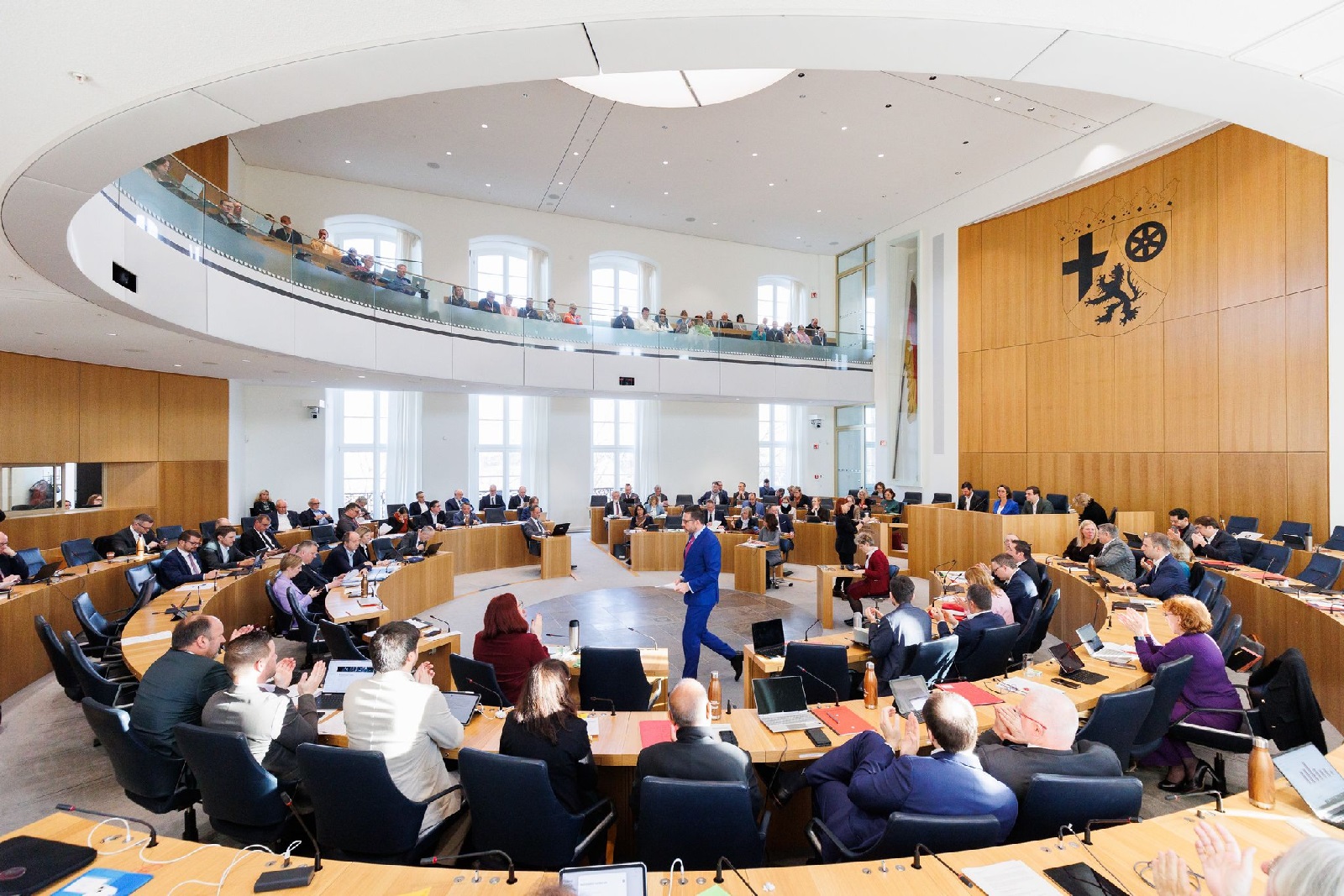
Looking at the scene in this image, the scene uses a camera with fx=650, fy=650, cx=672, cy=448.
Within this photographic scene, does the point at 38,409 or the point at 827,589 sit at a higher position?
the point at 38,409

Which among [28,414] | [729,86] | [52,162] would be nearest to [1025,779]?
[52,162]

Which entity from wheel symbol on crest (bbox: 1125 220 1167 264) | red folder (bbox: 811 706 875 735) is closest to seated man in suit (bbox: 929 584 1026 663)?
red folder (bbox: 811 706 875 735)

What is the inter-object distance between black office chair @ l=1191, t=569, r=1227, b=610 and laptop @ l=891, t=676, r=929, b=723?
3709 millimetres

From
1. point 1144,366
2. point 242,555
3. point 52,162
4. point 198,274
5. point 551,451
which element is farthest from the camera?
point 551,451

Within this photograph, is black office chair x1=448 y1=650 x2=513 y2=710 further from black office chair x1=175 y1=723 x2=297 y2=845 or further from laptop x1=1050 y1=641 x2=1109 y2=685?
laptop x1=1050 y1=641 x2=1109 y2=685

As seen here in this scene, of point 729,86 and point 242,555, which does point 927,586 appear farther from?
point 242,555

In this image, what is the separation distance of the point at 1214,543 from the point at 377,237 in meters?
17.1

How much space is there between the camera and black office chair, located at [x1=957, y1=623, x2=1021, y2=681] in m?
Answer: 4.91

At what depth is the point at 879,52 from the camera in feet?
8.29

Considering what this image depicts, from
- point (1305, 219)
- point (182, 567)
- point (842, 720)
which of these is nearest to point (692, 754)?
point (842, 720)

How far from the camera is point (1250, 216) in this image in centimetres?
997

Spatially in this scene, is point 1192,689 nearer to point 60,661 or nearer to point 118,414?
point 60,661

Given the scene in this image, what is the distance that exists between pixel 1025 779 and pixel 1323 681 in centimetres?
453

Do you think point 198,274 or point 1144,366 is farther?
point 1144,366
